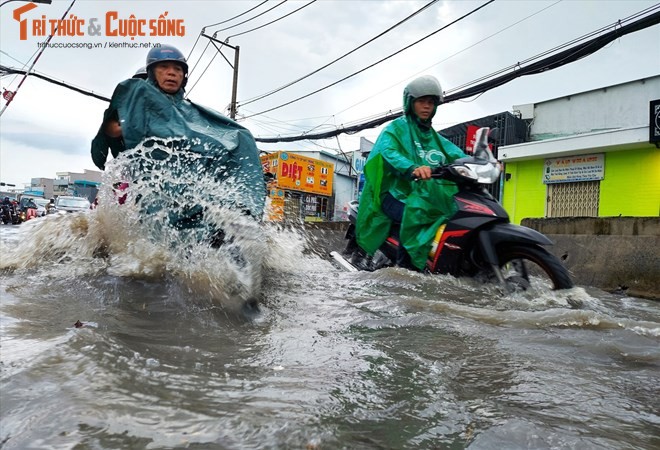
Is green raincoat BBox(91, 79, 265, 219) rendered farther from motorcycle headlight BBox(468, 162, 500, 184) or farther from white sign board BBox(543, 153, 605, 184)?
white sign board BBox(543, 153, 605, 184)

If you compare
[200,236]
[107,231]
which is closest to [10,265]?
[107,231]

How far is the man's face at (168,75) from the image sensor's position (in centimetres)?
329

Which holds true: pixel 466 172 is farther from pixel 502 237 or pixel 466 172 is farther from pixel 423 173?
pixel 502 237

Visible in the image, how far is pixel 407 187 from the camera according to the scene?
14.2 feet

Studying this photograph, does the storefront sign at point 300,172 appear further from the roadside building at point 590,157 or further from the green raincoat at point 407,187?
the green raincoat at point 407,187

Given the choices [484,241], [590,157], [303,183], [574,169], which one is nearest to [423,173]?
[484,241]

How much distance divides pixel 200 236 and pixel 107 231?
887 mm

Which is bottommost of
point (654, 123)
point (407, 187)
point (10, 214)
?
point (10, 214)

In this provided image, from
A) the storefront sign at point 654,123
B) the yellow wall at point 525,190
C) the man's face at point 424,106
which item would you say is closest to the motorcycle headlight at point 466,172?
the man's face at point 424,106

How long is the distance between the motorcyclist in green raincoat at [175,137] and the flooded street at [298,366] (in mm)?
427

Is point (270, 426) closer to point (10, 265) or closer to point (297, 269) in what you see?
point (10, 265)

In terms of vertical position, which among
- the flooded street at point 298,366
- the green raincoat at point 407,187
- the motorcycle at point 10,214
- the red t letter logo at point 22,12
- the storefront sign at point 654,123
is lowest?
the motorcycle at point 10,214

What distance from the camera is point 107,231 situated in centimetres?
336

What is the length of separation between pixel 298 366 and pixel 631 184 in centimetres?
1388
